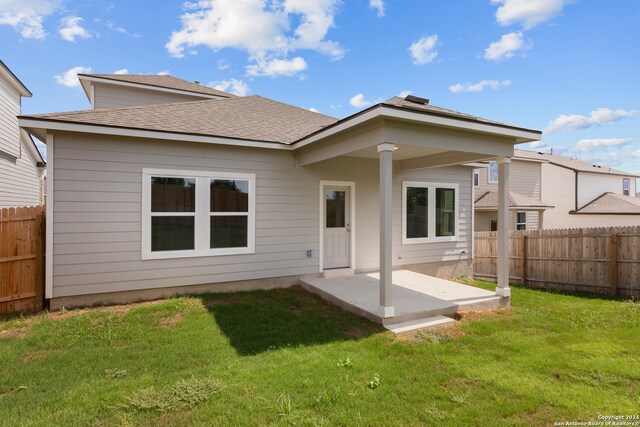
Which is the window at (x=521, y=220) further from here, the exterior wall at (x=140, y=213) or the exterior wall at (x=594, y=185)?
the exterior wall at (x=140, y=213)

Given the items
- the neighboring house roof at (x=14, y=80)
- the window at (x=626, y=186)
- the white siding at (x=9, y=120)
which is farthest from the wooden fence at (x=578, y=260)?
the window at (x=626, y=186)

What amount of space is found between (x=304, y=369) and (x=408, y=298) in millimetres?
3009

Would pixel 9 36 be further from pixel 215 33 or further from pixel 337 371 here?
pixel 337 371

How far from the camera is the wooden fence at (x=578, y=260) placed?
7137 mm

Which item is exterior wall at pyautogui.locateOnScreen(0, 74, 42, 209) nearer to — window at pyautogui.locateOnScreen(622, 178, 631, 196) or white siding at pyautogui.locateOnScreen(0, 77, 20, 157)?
white siding at pyautogui.locateOnScreen(0, 77, 20, 157)

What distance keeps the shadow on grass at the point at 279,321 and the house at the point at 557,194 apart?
1284 cm

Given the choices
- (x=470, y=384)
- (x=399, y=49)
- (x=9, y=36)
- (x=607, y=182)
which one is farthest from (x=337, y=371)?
(x=607, y=182)

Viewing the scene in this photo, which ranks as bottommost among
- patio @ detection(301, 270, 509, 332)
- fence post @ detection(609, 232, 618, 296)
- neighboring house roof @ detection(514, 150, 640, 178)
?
patio @ detection(301, 270, 509, 332)

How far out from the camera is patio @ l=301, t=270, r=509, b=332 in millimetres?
5070

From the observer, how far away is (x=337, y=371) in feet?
11.4

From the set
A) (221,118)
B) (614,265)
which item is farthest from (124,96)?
(614,265)

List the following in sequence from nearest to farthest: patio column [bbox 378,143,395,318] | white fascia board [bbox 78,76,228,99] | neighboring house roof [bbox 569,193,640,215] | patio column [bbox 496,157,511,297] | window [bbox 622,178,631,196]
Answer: patio column [bbox 378,143,395,318] < patio column [bbox 496,157,511,297] < white fascia board [bbox 78,76,228,99] < neighboring house roof [bbox 569,193,640,215] < window [bbox 622,178,631,196]

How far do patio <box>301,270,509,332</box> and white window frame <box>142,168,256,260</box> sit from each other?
5.94 feet

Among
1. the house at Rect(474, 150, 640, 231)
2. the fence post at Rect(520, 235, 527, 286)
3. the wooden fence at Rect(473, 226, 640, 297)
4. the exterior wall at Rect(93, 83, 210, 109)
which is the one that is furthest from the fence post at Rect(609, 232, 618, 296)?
the exterior wall at Rect(93, 83, 210, 109)
